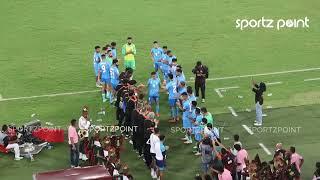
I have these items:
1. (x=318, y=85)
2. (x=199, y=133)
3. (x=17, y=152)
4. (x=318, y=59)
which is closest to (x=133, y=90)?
(x=199, y=133)

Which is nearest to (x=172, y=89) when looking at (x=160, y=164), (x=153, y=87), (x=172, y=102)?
(x=172, y=102)

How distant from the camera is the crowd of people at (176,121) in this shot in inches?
686

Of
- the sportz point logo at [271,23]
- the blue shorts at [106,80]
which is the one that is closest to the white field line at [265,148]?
the blue shorts at [106,80]

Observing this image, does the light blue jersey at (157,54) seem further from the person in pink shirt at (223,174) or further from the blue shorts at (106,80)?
the person in pink shirt at (223,174)

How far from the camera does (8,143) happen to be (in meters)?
20.4

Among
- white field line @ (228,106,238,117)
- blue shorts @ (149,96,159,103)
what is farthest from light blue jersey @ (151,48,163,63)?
white field line @ (228,106,238,117)

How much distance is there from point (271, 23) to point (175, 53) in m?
7.04

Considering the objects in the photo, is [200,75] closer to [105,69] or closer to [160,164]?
[105,69]

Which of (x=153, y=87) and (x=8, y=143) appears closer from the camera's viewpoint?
(x=8, y=143)

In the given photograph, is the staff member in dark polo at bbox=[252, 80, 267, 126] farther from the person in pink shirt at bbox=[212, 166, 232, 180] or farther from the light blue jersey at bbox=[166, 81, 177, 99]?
the person in pink shirt at bbox=[212, 166, 232, 180]

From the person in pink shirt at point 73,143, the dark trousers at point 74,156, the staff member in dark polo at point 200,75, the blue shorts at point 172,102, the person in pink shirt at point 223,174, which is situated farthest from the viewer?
the staff member in dark polo at point 200,75

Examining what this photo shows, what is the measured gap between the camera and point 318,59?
96.7 feet

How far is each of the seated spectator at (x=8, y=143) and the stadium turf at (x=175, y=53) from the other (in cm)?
35

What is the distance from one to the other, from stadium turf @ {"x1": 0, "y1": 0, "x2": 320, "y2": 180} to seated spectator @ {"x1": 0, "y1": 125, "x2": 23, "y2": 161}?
350mm
